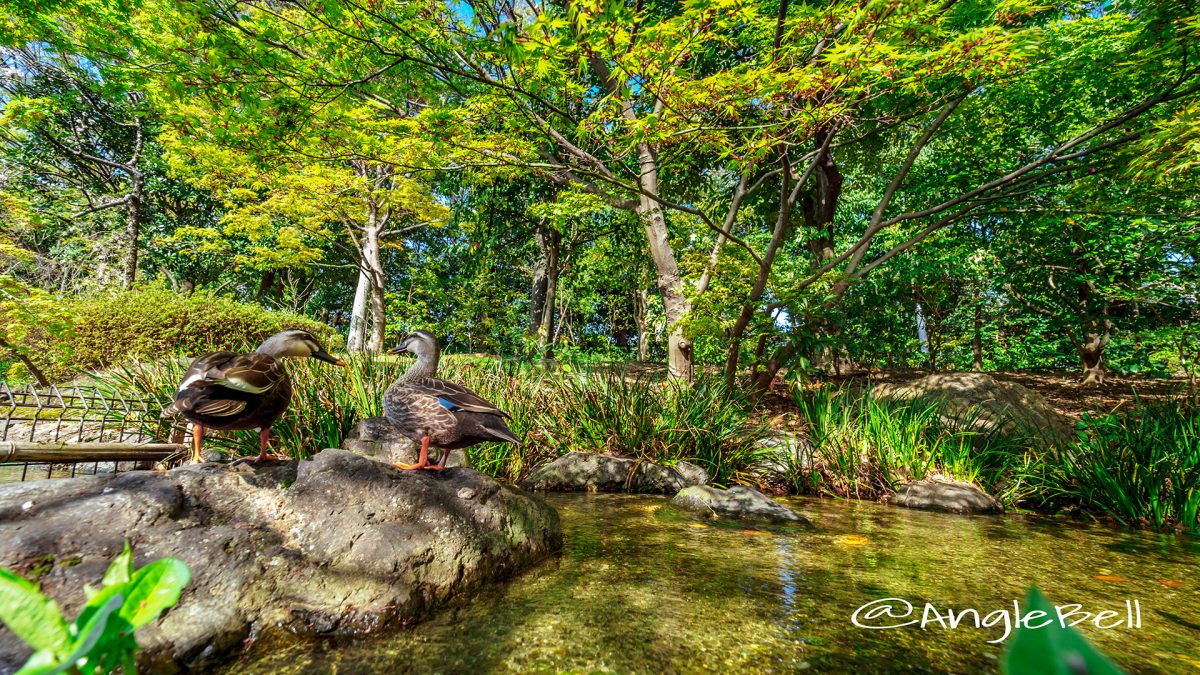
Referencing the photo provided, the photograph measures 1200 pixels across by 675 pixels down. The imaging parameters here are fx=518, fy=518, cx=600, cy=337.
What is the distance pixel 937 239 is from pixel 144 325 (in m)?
14.2

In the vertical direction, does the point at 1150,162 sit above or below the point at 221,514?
above

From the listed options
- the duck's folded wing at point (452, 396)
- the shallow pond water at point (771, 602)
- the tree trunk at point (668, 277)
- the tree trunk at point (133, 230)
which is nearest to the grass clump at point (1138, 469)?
the shallow pond water at point (771, 602)

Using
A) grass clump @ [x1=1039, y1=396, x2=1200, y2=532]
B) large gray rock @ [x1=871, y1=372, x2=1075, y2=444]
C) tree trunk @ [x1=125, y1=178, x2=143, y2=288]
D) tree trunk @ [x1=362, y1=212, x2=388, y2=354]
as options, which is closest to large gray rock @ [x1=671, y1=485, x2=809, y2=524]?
grass clump @ [x1=1039, y1=396, x2=1200, y2=532]

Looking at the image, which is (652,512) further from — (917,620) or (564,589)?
(917,620)

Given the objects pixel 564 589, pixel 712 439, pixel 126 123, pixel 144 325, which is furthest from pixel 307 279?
pixel 564 589

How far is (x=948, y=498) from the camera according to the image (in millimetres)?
5270

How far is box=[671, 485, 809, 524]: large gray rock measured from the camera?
451 centimetres

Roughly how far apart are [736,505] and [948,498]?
2.40m

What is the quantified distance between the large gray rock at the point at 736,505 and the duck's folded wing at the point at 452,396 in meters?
2.34

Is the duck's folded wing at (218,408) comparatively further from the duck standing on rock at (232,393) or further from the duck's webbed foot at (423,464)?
the duck's webbed foot at (423,464)

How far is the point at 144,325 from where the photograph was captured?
932cm

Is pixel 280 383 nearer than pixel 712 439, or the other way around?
pixel 280 383

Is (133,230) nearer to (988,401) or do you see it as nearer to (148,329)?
Result: (148,329)

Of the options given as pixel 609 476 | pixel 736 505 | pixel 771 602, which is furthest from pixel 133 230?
pixel 771 602
